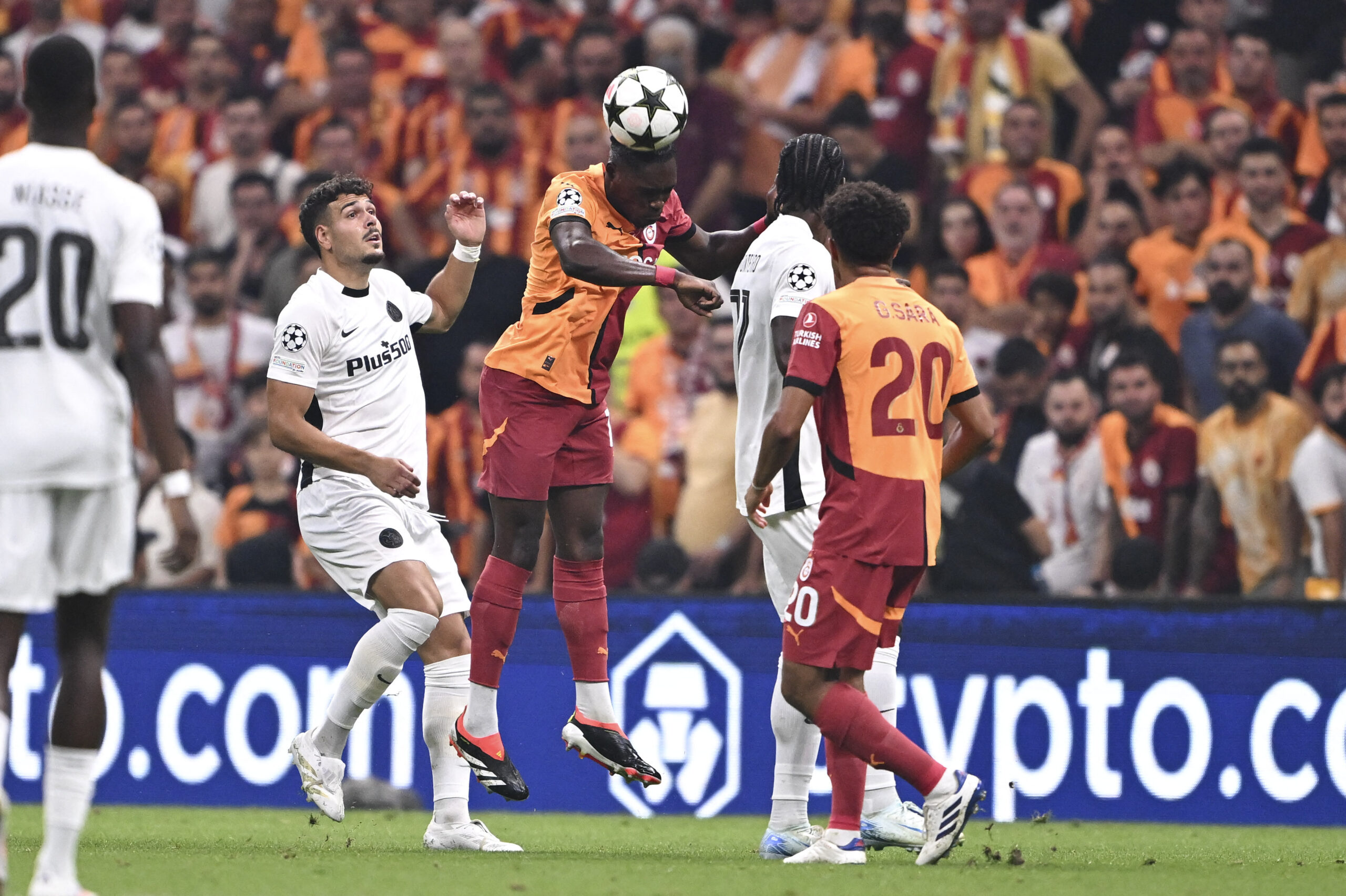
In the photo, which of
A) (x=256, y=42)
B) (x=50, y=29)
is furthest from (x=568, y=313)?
(x=50, y=29)

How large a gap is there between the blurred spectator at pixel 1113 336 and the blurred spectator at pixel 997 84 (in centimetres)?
177

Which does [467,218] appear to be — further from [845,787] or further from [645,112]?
[845,787]

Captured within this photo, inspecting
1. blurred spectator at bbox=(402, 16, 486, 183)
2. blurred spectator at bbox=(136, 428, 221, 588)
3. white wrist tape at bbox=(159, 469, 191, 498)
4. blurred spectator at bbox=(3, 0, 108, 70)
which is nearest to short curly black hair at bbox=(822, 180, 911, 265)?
white wrist tape at bbox=(159, 469, 191, 498)

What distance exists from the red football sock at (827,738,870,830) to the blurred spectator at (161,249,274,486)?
299 inches

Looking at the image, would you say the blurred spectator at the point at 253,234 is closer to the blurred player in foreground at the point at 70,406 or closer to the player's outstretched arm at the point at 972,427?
the player's outstretched arm at the point at 972,427

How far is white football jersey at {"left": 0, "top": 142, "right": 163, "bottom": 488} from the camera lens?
18.2 feet

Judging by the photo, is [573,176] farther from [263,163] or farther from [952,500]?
[263,163]

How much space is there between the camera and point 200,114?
619 inches

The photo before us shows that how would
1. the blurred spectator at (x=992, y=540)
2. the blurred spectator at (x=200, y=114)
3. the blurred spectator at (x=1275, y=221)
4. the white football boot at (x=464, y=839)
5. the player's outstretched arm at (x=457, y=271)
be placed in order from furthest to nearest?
the blurred spectator at (x=200, y=114) < the blurred spectator at (x=1275, y=221) < the blurred spectator at (x=992, y=540) < the player's outstretched arm at (x=457, y=271) < the white football boot at (x=464, y=839)

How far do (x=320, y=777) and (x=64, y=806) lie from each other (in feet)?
7.70

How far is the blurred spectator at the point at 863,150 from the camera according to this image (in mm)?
13164

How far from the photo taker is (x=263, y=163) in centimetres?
1502

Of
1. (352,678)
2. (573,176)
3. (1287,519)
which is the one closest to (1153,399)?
(1287,519)

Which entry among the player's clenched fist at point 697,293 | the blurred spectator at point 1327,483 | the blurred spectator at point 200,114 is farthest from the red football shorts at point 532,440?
the blurred spectator at point 200,114
